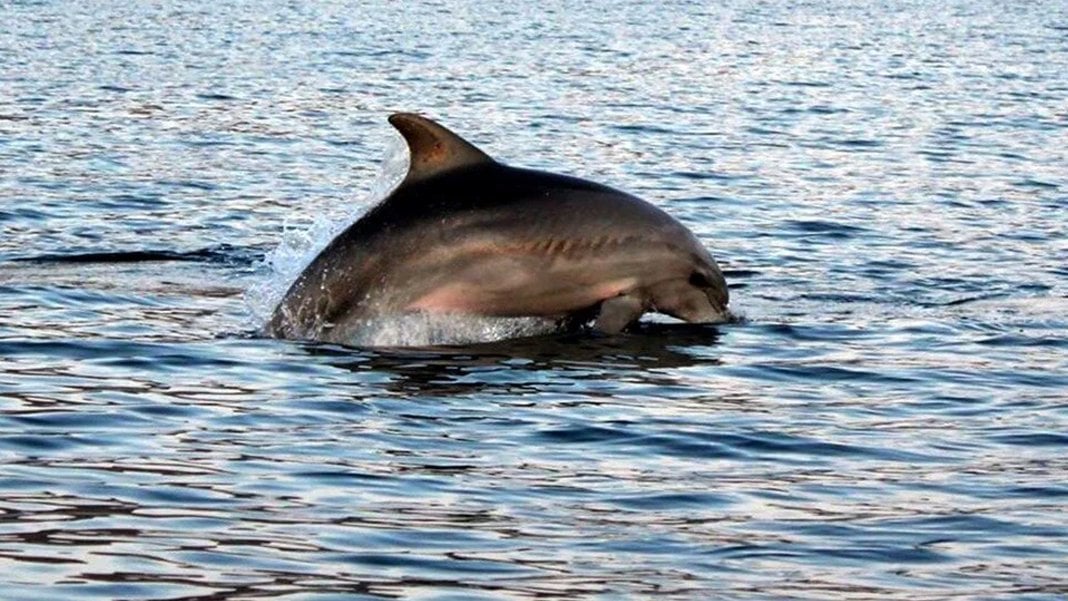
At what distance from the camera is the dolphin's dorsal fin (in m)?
14.7

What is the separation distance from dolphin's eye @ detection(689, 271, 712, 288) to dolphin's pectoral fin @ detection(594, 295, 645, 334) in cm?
47

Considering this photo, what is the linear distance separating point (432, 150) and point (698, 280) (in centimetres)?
217

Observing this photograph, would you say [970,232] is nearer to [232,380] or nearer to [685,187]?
[685,187]

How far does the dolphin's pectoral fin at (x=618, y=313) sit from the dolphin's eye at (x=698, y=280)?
47 centimetres

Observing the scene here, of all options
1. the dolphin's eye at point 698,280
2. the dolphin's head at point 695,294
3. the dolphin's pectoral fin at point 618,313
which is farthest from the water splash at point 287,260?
the dolphin's eye at point 698,280

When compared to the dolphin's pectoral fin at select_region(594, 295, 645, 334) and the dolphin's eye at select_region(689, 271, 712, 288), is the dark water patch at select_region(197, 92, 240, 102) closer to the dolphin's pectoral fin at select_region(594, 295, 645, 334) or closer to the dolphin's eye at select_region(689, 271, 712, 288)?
the dolphin's eye at select_region(689, 271, 712, 288)

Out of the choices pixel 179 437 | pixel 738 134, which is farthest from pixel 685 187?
pixel 179 437

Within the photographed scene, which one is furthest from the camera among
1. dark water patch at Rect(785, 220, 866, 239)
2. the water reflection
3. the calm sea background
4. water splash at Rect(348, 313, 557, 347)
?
dark water patch at Rect(785, 220, 866, 239)

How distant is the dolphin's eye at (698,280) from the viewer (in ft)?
52.4

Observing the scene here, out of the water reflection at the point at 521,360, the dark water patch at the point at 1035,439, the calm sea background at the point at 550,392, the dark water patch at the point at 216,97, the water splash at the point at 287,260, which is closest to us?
the calm sea background at the point at 550,392

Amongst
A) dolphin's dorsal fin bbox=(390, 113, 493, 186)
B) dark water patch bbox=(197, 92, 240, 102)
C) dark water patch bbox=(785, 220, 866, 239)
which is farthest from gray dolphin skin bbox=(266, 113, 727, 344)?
dark water patch bbox=(197, 92, 240, 102)

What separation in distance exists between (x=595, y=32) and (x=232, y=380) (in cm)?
4128

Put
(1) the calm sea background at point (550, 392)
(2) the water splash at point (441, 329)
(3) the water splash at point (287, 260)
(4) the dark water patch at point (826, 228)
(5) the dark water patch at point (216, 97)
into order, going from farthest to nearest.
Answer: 1. (5) the dark water patch at point (216, 97)
2. (4) the dark water patch at point (826, 228)
3. (3) the water splash at point (287, 260)
4. (2) the water splash at point (441, 329)
5. (1) the calm sea background at point (550, 392)

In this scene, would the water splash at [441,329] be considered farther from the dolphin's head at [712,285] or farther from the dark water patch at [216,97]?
the dark water patch at [216,97]
